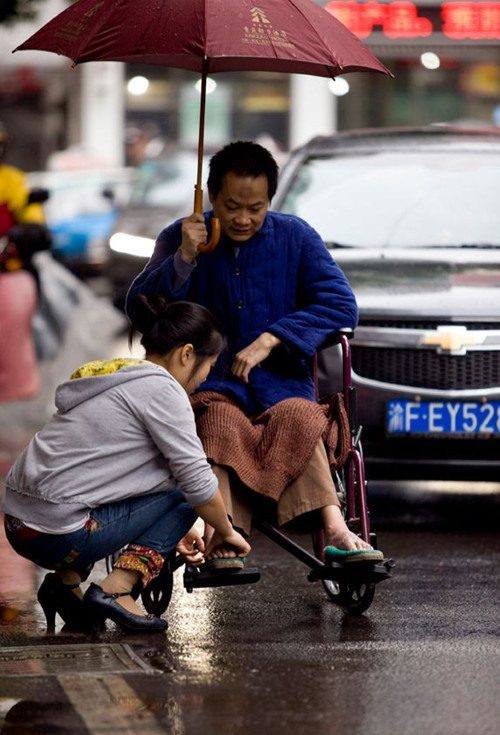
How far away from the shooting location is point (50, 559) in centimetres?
520

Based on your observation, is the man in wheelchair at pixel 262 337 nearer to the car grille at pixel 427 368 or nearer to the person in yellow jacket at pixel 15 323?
the car grille at pixel 427 368

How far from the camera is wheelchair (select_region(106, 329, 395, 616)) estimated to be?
17.4ft

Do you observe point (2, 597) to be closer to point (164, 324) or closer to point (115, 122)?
point (164, 324)

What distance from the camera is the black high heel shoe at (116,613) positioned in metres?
5.13

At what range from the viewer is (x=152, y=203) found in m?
19.6

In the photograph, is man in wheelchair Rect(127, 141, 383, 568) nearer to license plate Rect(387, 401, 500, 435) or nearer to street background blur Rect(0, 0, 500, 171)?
license plate Rect(387, 401, 500, 435)

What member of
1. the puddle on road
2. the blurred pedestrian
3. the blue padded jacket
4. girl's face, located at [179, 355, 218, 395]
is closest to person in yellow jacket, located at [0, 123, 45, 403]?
the blurred pedestrian

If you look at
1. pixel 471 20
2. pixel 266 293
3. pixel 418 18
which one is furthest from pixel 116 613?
pixel 471 20

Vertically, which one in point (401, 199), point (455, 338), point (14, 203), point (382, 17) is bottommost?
point (455, 338)

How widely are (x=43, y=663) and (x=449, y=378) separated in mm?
2905

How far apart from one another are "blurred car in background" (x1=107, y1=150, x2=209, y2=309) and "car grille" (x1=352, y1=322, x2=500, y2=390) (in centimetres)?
868

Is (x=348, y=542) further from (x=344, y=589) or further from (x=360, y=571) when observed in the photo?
(x=344, y=589)

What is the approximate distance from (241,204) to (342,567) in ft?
4.31

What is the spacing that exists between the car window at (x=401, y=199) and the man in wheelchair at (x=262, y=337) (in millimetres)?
2024
